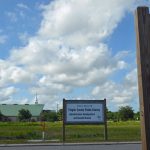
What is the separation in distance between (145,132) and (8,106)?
188 meters

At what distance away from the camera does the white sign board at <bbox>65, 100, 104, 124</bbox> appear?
30.1 metres

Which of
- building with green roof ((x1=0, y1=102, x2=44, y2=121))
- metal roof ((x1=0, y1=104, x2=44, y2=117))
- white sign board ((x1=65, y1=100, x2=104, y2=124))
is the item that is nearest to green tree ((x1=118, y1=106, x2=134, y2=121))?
building with green roof ((x1=0, y1=102, x2=44, y2=121))

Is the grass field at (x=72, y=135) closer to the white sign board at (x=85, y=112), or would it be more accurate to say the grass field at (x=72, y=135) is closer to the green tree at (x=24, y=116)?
the white sign board at (x=85, y=112)

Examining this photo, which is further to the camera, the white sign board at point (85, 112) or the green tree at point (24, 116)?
the green tree at point (24, 116)

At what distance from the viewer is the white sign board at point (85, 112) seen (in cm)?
3012

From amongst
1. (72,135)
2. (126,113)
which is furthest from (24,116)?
(72,135)

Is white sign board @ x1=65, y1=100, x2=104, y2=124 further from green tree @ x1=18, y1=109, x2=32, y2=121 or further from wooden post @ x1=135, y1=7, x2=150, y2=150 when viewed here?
green tree @ x1=18, y1=109, x2=32, y2=121

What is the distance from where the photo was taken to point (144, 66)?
4586mm

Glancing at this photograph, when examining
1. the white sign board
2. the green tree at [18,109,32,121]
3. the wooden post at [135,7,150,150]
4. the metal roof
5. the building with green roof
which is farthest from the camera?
the metal roof

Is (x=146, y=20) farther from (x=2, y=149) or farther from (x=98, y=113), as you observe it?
(x=98, y=113)

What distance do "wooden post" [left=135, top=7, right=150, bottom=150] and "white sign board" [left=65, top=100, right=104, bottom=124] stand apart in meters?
25.6

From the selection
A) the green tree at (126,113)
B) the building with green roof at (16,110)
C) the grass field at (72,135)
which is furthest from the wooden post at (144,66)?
the building with green roof at (16,110)

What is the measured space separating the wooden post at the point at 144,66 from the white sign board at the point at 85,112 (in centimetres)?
2555

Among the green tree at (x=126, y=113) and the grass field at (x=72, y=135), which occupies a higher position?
the green tree at (x=126, y=113)
